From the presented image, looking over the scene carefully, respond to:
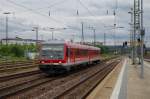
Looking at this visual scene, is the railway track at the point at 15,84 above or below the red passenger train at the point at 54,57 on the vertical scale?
below

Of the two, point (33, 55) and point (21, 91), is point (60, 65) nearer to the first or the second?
point (21, 91)

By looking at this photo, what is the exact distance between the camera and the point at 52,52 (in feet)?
102

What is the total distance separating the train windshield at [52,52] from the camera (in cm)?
3075

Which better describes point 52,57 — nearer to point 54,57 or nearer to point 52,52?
point 54,57

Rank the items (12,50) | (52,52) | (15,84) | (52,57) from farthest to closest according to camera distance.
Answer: (12,50), (52,52), (52,57), (15,84)

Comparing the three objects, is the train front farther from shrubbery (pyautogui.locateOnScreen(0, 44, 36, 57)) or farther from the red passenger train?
shrubbery (pyautogui.locateOnScreen(0, 44, 36, 57))

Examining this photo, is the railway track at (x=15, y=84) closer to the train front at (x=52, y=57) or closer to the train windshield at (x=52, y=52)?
the train front at (x=52, y=57)

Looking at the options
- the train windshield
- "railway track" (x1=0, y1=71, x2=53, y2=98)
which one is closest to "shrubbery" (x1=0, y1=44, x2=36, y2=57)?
the train windshield

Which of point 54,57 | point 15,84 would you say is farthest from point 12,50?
point 15,84

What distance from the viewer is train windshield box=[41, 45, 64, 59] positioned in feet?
101

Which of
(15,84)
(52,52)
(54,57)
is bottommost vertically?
(15,84)

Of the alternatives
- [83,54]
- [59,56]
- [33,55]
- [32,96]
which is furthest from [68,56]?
[33,55]

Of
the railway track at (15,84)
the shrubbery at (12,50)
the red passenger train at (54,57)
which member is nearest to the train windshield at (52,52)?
the red passenger train at (54,57)

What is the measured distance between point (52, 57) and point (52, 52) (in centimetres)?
48
